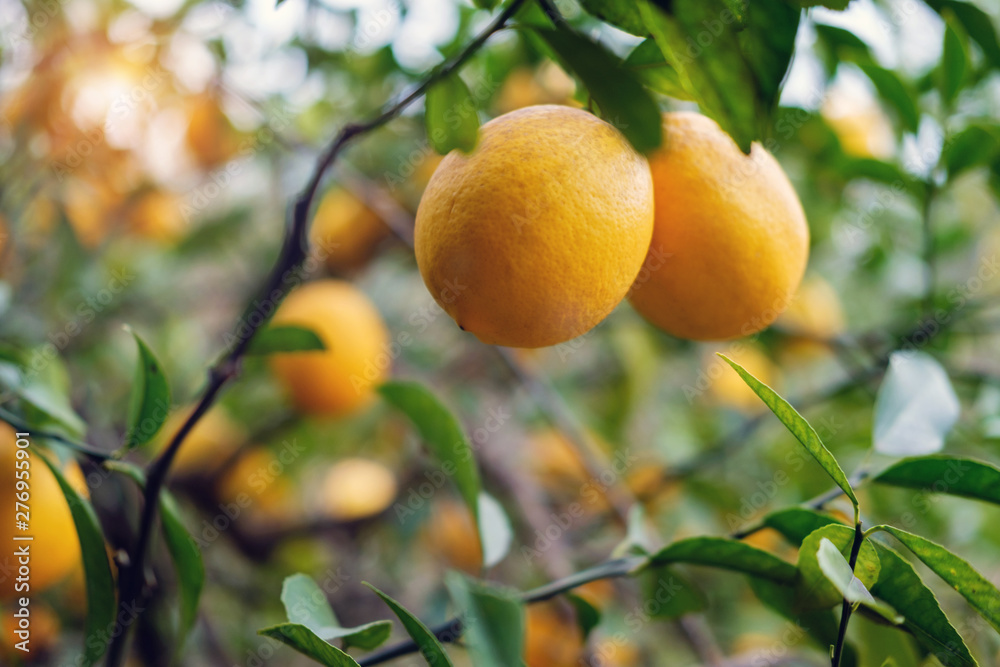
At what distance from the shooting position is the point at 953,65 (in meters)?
0.91

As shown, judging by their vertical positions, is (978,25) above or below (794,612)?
above

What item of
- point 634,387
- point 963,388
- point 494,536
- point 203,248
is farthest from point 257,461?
point 963,388

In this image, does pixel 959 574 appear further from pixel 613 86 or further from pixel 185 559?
pixel 185 559

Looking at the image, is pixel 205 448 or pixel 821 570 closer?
pixel 821 570

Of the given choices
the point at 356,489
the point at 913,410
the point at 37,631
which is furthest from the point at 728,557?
the point at 356,489

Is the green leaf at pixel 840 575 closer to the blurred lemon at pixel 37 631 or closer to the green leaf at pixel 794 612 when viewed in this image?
the green leaf at pixel 794 612

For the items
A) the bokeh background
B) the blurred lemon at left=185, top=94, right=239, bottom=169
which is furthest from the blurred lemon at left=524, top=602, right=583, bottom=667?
the blurred lemon at left=185, top=94, right=239, bottom=169

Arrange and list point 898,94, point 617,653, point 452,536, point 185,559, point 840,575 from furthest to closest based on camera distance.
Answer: point 452,536 → point 617,653 → point 898,94 → point 185,559 → point 840,575

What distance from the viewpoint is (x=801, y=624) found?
602 mm

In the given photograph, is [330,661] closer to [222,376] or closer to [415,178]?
[222,376]

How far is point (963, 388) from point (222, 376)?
5.19 ft

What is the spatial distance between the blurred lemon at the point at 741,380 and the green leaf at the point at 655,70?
106 cm

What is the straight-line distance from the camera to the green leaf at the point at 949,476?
1.75 ft

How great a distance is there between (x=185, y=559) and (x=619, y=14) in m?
0.59
